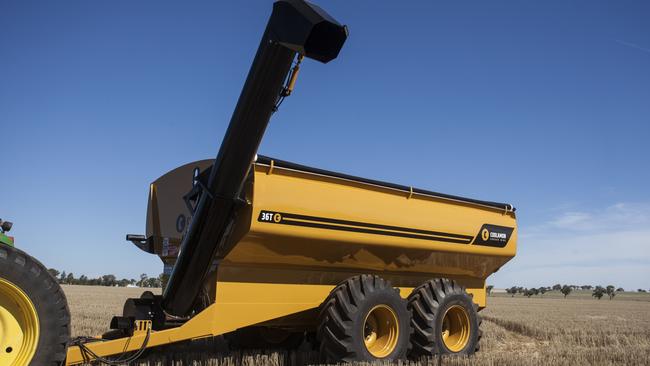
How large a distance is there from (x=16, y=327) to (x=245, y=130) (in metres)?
2.73

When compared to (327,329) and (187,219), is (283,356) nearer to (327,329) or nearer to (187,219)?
(327,329)

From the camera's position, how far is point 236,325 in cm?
673

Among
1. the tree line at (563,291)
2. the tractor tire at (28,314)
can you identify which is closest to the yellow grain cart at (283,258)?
the tractor tire at (28,314)

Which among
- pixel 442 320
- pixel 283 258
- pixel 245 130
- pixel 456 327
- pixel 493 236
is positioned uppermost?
pixel 245 130

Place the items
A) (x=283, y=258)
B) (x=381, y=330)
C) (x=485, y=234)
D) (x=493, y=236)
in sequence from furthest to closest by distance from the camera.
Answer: (x=493, y=236), (x=485, y=234), (x=381, y=330), (x=283, y=258)

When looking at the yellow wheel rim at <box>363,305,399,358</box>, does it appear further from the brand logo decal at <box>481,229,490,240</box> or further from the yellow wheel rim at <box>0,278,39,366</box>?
the yellow wheel rim at <box>0,278,39,366</box>

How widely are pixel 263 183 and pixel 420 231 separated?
283 cm

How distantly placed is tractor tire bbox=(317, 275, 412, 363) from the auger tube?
5.45 ft

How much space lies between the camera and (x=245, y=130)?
19.0ft

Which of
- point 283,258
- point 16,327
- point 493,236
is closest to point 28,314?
point 16,327

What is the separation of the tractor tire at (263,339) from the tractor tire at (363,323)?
178 cm

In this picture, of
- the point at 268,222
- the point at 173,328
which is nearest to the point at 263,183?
the point at 268,222

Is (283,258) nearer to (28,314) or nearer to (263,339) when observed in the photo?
(263,339)

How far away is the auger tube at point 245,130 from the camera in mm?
5008
